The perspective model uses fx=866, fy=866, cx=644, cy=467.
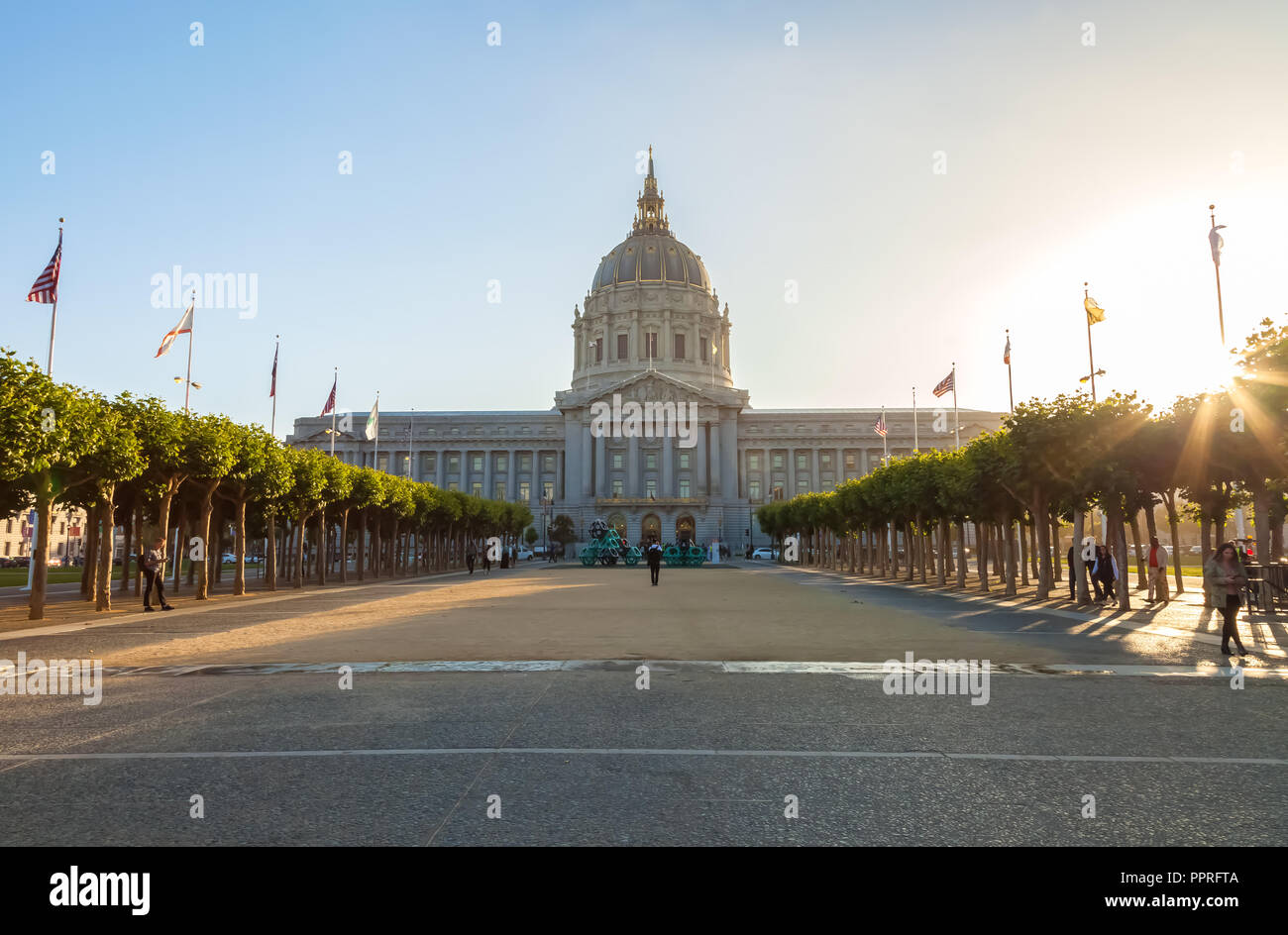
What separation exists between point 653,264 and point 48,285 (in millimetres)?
123750

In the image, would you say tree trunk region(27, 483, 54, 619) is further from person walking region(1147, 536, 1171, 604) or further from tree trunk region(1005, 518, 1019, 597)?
person walking region(1147, 536, 1171, 604)

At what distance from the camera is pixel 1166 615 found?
24828 millimetres

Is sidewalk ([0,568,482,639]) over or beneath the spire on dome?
beneath

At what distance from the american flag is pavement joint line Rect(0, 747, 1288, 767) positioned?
83.7 feet

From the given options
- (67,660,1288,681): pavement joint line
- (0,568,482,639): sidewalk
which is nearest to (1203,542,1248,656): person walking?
(67,660,1288,681): pavement joint line

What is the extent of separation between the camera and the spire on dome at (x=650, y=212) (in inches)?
6209

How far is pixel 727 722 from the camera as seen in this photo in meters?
9.44

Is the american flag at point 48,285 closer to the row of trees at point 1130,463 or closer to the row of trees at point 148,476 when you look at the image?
the row of trees at point 148,476

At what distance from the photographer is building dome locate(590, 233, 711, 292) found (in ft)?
479

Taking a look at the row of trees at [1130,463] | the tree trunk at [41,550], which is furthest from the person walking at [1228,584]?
the tree trunk at [41,550]

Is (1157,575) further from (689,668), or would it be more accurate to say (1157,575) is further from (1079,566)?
(689,668)

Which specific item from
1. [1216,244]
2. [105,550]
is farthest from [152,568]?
[1216,244]

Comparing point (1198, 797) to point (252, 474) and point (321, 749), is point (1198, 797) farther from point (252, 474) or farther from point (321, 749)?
point (252, 474)

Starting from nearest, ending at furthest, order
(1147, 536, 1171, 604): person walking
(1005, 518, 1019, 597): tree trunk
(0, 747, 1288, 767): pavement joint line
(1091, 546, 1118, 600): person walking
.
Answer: (0, 747, 1288, 767): pavement joint line, (1091, 546, 1118, 600): person walking, (1147, 536, 1171, 604): person walking, (1005, 518, 1019, 597): tree trunk
